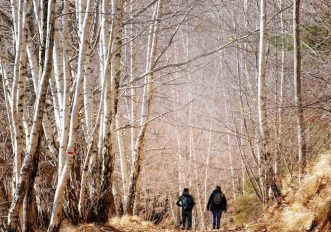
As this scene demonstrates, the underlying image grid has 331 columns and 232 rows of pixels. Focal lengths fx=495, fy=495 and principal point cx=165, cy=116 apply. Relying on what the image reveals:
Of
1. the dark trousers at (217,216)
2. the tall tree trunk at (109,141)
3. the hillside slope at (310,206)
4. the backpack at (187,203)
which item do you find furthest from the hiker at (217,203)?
the tall tree trunk at (109,141)

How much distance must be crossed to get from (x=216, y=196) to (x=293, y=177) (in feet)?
10.2

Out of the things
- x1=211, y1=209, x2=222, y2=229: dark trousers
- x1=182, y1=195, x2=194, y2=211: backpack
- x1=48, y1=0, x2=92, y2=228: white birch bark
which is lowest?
x1=211, y1=209, x2=222, y2=229: dark trousers

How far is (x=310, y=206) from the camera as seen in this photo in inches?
315

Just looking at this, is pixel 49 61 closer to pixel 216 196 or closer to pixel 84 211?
pixel 84 211

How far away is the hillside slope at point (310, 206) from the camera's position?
7.60m

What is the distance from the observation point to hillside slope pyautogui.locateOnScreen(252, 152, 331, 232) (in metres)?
7.60

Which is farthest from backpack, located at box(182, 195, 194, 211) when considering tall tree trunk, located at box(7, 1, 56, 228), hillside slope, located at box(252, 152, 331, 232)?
tall tree trunk, located at box(7, 1, 56, 228)

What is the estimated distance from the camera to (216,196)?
508 inches

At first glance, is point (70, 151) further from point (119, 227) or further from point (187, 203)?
point (187, 203)

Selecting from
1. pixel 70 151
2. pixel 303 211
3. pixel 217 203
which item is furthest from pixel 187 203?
pixel 70 151

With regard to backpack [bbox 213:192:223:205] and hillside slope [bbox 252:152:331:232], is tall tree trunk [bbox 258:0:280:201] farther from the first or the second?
backpack [bbox 213:192:223:205]

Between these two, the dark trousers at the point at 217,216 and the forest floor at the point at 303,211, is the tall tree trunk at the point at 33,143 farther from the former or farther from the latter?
the dark trousers at the point at 217,216

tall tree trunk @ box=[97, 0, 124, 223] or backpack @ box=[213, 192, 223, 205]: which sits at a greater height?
tall tree trunk @ box=[97, 0, 124, 223]

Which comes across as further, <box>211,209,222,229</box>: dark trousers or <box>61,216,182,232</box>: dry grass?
<box>211,209,222,229</box>: dark trousers
